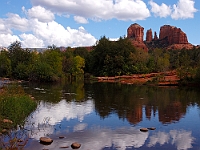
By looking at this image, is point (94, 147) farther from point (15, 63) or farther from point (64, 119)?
point (15, 63)

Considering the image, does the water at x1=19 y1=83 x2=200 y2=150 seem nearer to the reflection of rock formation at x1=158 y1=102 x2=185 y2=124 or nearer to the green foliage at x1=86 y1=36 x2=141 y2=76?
the reflection of rock formation at x1=158 y1=102 x2=185 y2=124

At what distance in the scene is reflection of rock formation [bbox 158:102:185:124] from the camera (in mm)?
18875

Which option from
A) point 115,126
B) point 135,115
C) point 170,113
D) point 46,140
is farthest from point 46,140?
point 170,113

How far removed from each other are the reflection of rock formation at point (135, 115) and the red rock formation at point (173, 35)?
152 m

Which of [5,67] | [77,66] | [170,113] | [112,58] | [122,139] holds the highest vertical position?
[112,58]

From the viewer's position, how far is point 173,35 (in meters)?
170

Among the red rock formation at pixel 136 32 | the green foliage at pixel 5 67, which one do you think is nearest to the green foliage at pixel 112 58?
the green foliage at pixel 5 67

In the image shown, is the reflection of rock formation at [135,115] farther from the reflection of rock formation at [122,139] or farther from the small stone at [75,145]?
the small stone at [75,145]

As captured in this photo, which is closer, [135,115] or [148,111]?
[135,115]

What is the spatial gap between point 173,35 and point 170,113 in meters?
157

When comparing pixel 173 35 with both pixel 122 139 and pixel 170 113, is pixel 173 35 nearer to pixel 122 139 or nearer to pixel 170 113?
pixel 170 113

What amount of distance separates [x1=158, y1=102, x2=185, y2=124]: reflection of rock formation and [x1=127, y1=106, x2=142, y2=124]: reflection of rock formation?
61.5 inches

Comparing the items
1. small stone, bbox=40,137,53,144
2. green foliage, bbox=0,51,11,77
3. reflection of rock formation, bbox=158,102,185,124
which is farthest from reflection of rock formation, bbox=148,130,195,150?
green foliage, bbox=0,51,11,77

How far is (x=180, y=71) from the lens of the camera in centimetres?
4869
